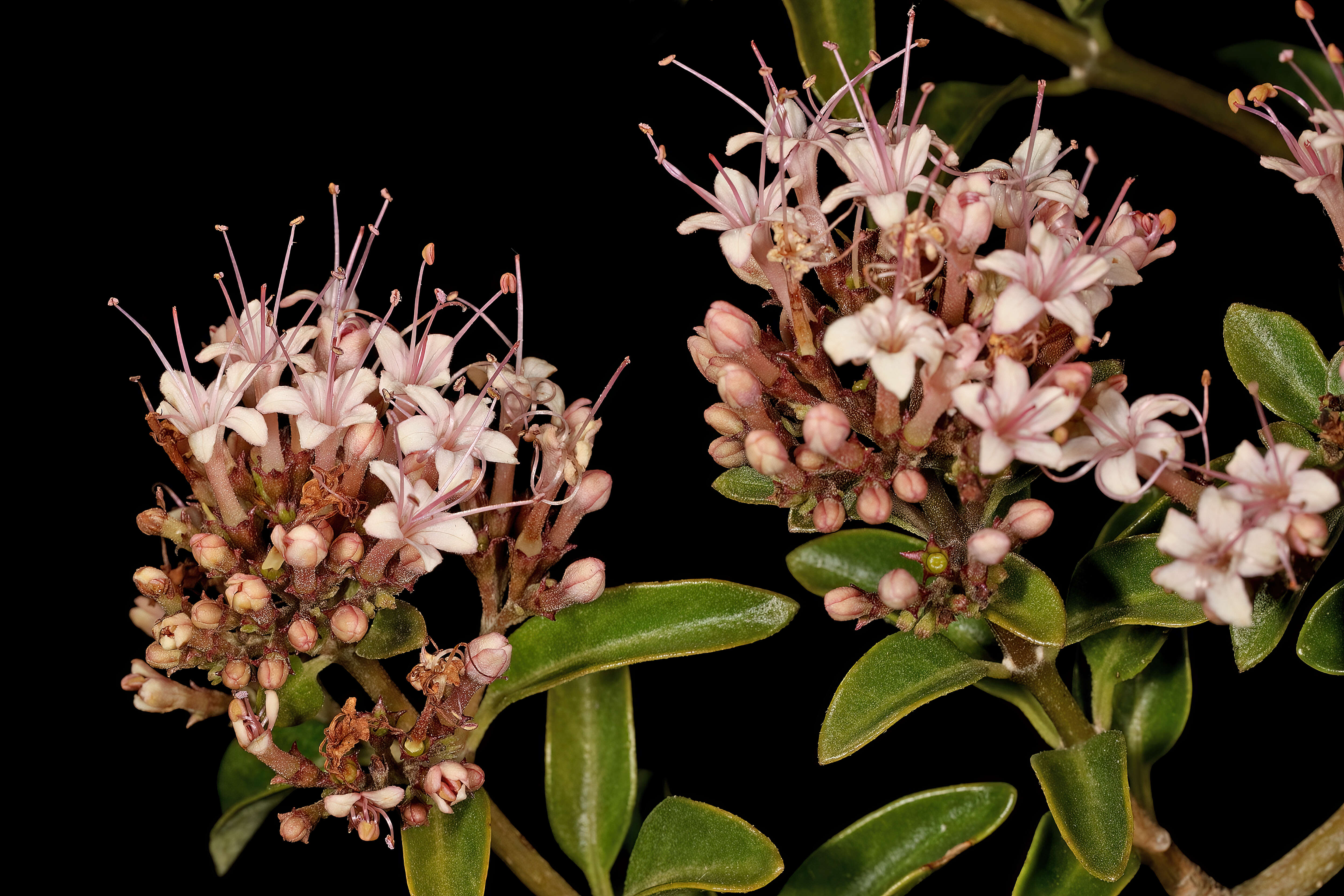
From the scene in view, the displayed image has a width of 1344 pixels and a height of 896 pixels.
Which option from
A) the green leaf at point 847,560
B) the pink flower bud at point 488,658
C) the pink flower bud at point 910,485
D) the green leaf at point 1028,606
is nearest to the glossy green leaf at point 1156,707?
the green leaf at point 847,560

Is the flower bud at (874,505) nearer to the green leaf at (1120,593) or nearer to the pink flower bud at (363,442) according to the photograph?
the green leaf at (1120,593)

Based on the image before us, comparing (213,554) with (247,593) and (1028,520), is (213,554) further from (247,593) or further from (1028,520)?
(1028,520)

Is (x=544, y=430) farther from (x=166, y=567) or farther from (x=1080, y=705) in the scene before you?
(x=1080, y=705)

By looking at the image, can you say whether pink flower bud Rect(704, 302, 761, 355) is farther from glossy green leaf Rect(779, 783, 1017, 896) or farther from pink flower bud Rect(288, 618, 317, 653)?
glossy green leaf Rect(779, 783, 1017, 896)

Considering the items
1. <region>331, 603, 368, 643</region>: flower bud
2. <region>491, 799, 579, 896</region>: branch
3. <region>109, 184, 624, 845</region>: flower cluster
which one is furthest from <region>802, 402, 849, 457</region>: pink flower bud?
<region>491, 799, 579, 896</region>: branch

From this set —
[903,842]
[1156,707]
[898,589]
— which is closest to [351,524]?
[898,589]

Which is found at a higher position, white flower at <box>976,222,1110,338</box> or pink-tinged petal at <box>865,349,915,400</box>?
white flower at <box>976,222,1110,338</box>
